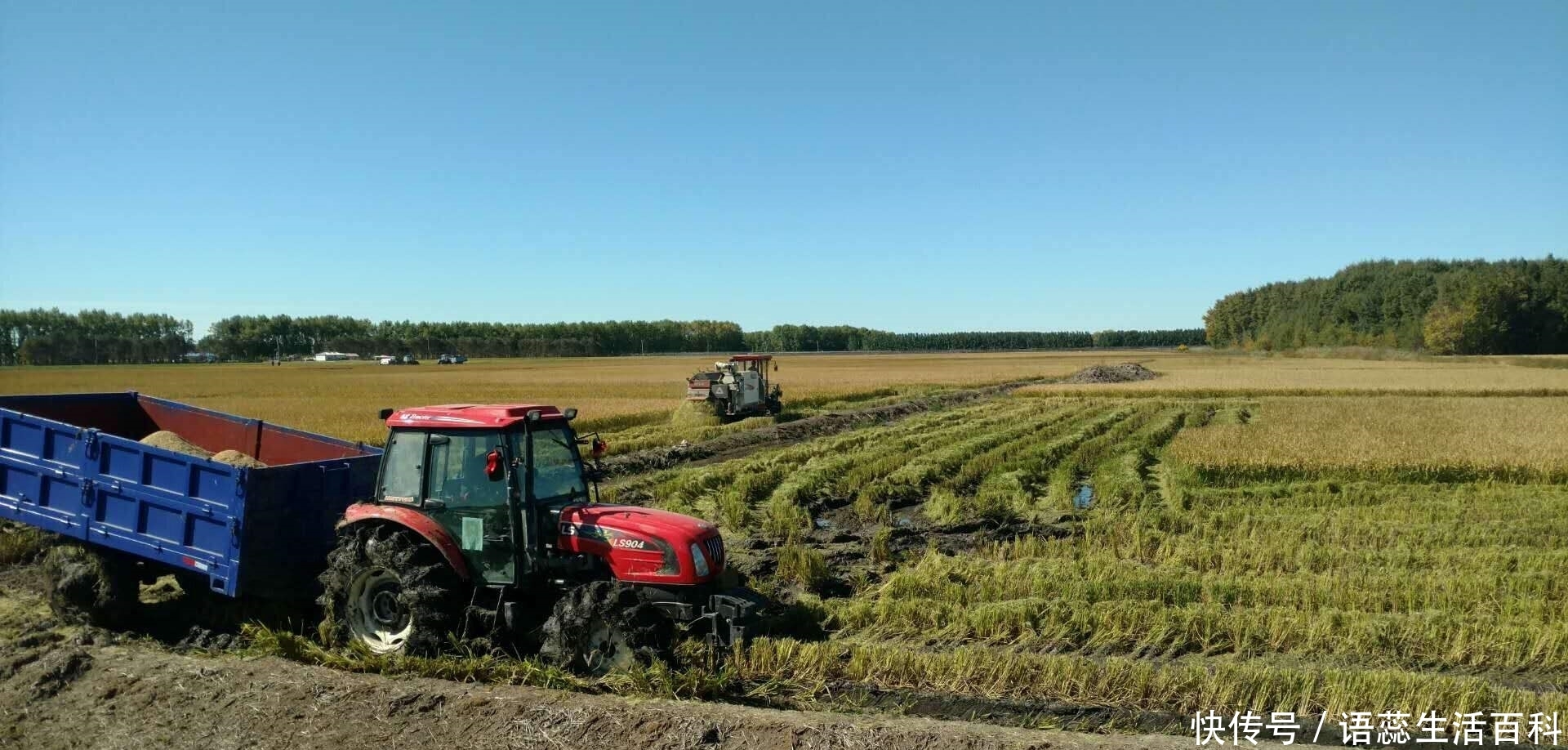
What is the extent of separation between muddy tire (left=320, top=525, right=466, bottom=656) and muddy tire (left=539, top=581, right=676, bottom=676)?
2.80 feet

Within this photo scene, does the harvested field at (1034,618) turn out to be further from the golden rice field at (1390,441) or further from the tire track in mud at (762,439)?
the tire track in mud at (762,439)

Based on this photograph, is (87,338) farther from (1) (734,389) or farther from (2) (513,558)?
(2) (513,558)

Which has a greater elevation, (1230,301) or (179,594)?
(1230,301)

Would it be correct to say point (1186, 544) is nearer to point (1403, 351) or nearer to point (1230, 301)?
point (1403, 351)

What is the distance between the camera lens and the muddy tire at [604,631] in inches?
261

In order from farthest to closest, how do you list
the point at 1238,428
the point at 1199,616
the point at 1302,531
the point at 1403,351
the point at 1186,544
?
the point at 1403,351, the point at 1238,428, the point at 1302,531, the point at 1186,544, the point at 1199,616

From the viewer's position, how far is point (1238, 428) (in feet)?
80.9

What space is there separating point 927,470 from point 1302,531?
286 inches

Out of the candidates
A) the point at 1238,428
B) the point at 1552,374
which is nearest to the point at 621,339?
the point at 1552,374

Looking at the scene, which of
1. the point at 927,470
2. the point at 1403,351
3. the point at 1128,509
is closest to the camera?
the point at 1128,509

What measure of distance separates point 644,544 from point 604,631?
681 mm

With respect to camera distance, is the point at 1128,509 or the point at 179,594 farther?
the point at 1128,509

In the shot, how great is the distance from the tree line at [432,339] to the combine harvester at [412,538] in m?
80.6

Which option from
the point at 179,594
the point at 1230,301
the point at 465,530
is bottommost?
the point at 179,594
